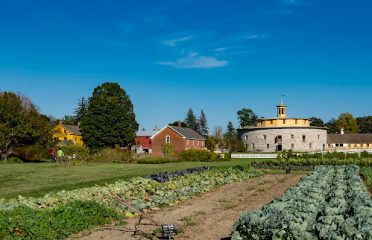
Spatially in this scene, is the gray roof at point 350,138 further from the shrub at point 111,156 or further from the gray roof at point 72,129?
the shrub at point 111,156

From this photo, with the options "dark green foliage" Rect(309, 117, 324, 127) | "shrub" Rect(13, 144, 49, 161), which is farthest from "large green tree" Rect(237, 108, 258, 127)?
"shrub" Rect(13, 144, 49, 161)

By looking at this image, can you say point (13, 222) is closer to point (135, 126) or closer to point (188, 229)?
point (188, 229)

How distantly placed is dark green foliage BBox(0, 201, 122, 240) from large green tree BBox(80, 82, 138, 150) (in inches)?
2376

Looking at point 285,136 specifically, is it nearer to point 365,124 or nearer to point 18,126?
point 18,126

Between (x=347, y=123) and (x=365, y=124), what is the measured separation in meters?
13.3

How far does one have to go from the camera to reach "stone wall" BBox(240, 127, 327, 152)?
90.6m

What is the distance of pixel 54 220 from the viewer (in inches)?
440

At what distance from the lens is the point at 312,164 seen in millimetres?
38219

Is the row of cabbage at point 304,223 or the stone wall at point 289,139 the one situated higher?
the stone wall at point 289,139

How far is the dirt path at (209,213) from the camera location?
1115cm

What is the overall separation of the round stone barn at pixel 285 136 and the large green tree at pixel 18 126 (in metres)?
52.8

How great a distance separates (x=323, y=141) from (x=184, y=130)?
30785 mm

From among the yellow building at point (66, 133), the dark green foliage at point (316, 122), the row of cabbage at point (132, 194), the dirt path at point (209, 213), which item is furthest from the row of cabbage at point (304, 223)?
the dark green foliage at point (316, 122)

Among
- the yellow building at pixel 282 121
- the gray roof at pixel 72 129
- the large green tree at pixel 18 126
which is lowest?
the large green tree at pixel 18 126
